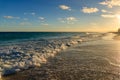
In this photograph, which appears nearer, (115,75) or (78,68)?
(115,75)

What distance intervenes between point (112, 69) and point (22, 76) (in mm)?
5054

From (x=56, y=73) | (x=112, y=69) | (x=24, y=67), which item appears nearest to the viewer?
(x=56, y=73)

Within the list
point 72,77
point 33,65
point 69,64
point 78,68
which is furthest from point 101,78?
point 33,65

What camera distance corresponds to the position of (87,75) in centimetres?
926

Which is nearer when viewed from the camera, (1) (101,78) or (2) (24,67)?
(1) (101,78)

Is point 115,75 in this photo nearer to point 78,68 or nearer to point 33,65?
point 78,68

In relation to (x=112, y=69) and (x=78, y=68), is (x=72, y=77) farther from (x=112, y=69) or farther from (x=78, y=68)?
(x=112, y=69)

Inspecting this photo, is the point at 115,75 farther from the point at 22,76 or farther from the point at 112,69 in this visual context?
the point at 22,76

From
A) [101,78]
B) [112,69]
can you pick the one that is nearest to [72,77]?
[101,78]

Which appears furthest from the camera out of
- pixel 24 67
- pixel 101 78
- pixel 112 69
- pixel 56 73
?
pixel 24 67

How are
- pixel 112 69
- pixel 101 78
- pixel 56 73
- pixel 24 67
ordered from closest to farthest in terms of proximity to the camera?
pixel 101 78
pixel 56 73
pixel 112 69
pixel 24 67

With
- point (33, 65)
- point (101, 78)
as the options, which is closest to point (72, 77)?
point (101, 78)

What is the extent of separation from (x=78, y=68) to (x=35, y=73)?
8.62 feet

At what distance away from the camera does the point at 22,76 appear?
9.18 metres
